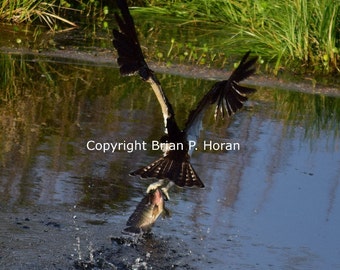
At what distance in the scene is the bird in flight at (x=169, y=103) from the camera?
693 centimetres

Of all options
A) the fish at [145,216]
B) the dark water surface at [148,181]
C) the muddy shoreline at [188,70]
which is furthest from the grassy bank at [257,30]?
the fish at [145,216]

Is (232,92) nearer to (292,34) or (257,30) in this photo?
(292,34)

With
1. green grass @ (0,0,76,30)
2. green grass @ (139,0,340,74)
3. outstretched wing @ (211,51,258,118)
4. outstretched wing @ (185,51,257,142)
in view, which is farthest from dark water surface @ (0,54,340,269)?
green grass @ (0,0,76,30)

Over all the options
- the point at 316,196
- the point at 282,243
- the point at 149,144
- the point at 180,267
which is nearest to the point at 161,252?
the point at 180,267

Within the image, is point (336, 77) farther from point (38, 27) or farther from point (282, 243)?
point (282, 243)

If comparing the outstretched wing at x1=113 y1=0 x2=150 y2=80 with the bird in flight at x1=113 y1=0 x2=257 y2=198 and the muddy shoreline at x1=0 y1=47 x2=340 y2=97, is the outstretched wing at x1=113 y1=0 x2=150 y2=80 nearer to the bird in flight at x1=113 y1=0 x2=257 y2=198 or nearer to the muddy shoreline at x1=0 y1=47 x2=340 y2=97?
the bird in flight at x1=113 y1=0 x2=257 y2=198

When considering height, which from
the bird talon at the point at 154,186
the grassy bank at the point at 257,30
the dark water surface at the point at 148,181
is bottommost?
the dark water surface at the point at 148,181

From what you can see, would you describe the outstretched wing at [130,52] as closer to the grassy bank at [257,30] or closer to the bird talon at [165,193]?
the bird talon at [165,193]

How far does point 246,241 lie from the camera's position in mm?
6629

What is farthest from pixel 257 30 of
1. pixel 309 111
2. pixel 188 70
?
pixel 309 111

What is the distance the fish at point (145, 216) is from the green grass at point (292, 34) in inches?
231

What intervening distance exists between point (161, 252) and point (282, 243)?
82 cm

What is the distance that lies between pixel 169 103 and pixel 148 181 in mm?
945

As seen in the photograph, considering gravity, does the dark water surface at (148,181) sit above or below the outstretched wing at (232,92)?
below
